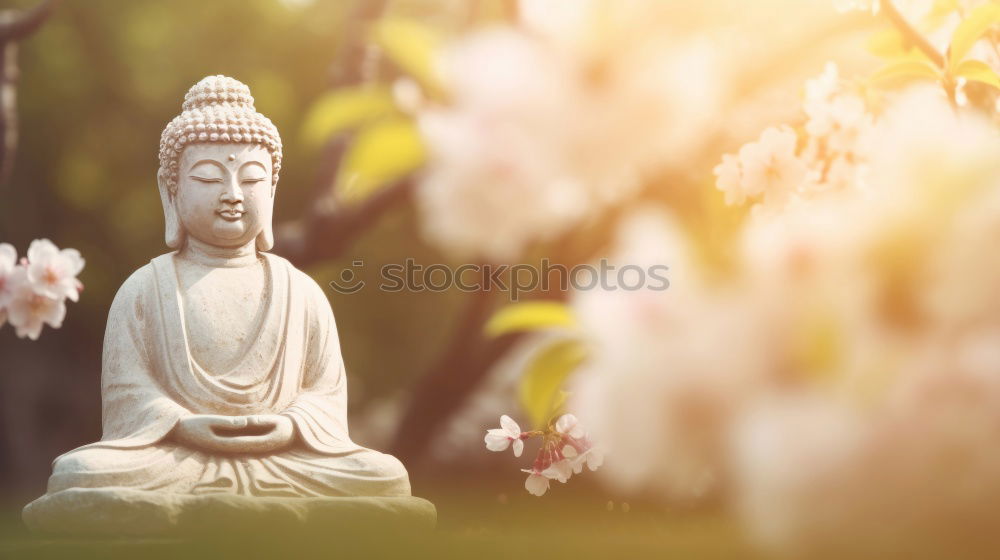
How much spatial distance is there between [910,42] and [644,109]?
0.87m

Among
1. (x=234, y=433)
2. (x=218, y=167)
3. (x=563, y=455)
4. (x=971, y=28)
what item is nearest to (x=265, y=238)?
(x=218, y=167)

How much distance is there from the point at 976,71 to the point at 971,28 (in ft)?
0.53

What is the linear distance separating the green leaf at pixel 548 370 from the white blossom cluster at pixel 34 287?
9.15 ft

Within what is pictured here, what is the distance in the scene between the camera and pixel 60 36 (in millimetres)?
11211

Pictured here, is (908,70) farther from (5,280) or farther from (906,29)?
(5,280)

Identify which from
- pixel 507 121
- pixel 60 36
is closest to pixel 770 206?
pixel 507 121

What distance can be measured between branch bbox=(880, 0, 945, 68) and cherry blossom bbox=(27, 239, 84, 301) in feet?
9.96

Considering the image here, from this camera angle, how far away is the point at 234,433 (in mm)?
4219

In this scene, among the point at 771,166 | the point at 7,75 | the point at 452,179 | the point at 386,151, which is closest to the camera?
the point at 452,179

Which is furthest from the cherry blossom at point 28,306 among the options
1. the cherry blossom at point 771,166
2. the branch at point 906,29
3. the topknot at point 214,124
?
the branch at point 906,29

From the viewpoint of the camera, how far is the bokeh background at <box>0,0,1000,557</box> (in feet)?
3.90

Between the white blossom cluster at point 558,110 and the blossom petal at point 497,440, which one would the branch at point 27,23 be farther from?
the white blossom cluster at point 558,110

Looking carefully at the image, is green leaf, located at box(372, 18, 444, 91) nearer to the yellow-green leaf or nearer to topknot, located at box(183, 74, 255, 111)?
the yellow-green leaf

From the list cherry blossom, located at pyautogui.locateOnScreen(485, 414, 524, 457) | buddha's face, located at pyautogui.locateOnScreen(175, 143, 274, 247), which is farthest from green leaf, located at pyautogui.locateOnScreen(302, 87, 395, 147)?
buddha's face, located at pyautogui.locateOnScreen(175, 143, 274, 247)
